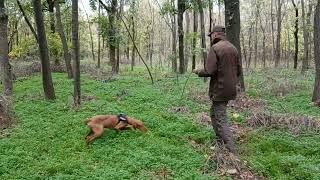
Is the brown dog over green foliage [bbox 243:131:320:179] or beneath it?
over

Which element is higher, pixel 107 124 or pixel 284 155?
pixel 107 124

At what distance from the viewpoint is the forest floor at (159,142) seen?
6516mm

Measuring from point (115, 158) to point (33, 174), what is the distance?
1.41m

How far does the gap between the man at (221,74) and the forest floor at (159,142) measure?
46 centimetres

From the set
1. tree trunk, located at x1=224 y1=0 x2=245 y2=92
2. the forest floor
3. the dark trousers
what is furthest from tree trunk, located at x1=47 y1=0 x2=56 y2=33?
the dark trousers

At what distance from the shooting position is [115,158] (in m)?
7.01

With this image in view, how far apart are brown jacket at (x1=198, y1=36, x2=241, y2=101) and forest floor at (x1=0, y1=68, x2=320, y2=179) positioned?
109cm

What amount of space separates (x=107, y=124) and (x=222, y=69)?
2654 mm

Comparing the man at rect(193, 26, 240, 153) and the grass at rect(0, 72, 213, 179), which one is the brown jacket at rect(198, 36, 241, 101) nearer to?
the man at rect(193, 26, 240, 153)

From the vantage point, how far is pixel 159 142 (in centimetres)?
773

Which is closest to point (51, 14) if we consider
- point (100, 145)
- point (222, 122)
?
point (100, 145)

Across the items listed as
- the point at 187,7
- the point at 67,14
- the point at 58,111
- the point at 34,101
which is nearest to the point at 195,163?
the point at 58,111

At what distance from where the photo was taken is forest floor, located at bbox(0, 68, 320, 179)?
652 centimetres

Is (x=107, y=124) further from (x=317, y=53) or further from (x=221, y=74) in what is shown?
(x=317, y=53)
